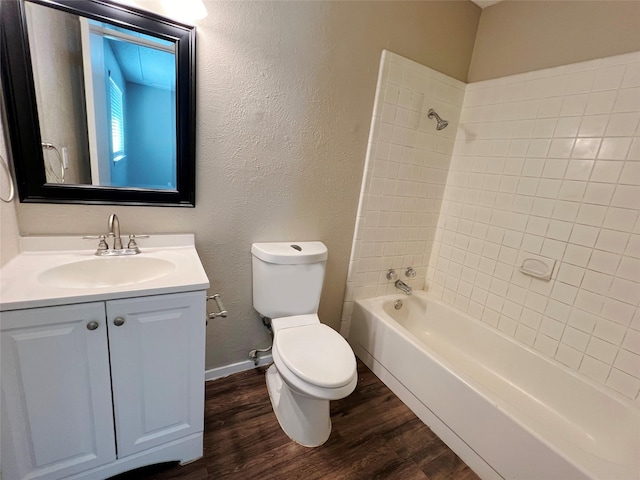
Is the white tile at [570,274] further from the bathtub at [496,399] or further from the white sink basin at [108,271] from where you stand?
the white sink basin at [108,271]

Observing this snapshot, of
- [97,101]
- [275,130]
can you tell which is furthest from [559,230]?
[97,101]

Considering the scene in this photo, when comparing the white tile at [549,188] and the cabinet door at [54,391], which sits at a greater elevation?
the white tile at [549,188]

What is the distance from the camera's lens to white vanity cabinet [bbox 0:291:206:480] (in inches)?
32.7

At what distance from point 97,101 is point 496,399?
6.62 ft

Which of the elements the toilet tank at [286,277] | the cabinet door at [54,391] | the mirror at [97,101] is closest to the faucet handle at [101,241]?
the mirror at [97,101]

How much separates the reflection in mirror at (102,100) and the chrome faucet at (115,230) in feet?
0.50

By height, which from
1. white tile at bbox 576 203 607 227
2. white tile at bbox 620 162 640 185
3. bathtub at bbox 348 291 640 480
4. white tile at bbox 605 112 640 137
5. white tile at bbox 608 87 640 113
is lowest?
bathtub at bbox 348 291 640 480

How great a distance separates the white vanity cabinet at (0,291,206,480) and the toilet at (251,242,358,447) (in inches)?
15.0

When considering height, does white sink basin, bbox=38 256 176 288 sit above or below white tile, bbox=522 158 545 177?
below

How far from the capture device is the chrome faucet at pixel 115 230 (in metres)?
1.13

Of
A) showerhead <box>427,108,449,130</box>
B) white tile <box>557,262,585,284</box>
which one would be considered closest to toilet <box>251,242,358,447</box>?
showerhead <box>427,108,449,130</box>

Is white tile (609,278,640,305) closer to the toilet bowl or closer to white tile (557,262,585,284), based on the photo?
white tile (557,262,585,284)

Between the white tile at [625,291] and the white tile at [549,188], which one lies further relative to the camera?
the white tile at [549,188]

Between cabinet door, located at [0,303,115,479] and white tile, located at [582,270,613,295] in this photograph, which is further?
white tile, located at [582,270,613,295]
